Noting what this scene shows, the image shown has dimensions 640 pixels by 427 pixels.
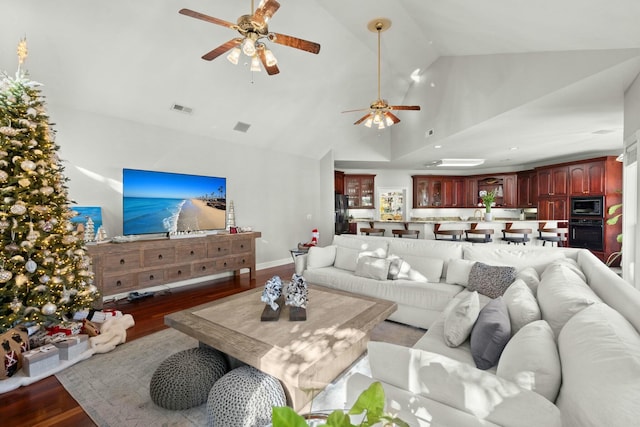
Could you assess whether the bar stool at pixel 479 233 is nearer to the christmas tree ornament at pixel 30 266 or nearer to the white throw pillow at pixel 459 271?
the white throw pillow at pixel 459 271

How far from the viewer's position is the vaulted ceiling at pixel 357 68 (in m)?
2.83

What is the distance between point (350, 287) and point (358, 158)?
4.86 metres

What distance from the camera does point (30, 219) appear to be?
258 centimetres

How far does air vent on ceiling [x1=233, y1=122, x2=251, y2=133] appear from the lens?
17.2ft

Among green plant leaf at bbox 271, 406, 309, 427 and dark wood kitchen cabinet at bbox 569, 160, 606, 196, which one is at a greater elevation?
dark wood kitchen cabinet at bbox 569, 160, 606, 196

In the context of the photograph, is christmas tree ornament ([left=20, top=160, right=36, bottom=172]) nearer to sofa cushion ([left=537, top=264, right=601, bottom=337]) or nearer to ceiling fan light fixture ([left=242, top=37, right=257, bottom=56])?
ceiling fan light fixture ([left=242, top=37, right=257, bottom=56])

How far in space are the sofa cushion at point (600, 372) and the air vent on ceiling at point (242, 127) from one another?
17.1 ft

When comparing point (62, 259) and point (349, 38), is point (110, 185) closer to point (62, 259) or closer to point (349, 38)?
point (62, 259)

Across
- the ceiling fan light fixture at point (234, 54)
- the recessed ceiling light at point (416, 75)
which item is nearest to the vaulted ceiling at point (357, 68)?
the recessed ceiling light at point (416, 75)

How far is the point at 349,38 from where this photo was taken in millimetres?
4562

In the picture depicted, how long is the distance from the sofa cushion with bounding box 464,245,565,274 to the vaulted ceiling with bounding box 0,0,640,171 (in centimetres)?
182

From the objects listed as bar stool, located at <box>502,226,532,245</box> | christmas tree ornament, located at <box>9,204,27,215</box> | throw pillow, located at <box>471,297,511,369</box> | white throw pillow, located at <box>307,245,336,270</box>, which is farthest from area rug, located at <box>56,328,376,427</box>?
bar stool, located at <box>502,226,532,245</box>

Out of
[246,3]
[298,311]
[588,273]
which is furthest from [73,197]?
[588,273]

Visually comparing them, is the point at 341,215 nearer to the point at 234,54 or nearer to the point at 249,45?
the point at 234,54
